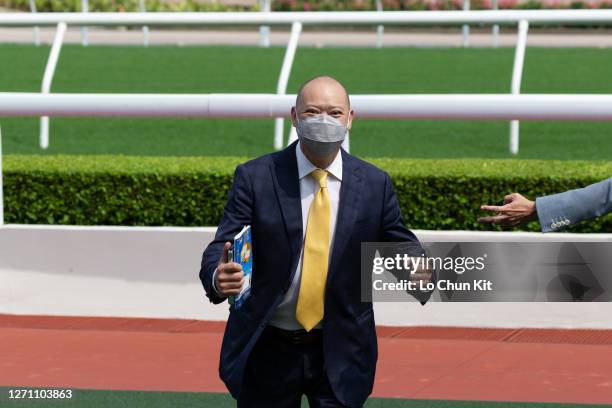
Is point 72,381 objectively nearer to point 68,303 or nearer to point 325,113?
point 68,303

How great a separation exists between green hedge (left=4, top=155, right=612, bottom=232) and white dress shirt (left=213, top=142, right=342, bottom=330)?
3836 millimetres

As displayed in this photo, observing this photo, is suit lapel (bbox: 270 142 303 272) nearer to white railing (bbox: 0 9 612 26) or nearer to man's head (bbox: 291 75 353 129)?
man's head (bbox: 291 75 353 129)

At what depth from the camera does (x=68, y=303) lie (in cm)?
809

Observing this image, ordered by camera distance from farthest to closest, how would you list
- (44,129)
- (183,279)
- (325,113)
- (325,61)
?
(325,61) → (44,129) → (183,279) → (325,113)

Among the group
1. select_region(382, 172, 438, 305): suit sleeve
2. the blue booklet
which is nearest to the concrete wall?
select_region(382, 172, 438, 305): suit sleeve

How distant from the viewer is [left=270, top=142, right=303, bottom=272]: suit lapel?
13.7 feet

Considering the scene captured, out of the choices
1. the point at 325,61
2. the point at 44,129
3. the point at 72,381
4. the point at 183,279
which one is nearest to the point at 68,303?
the point at 183,279

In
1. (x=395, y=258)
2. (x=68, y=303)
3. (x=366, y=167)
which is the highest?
(x=366, y=167)

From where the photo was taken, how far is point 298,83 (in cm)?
1417

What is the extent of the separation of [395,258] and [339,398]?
1.53 feet

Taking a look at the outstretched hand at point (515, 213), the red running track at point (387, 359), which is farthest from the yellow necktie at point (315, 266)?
the red running track at point (387, 359)

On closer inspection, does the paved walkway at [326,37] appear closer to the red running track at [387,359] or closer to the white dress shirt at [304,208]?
the red running track at [387,359]

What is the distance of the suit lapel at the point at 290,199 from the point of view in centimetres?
418

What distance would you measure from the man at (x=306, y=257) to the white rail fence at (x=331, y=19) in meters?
3.70
